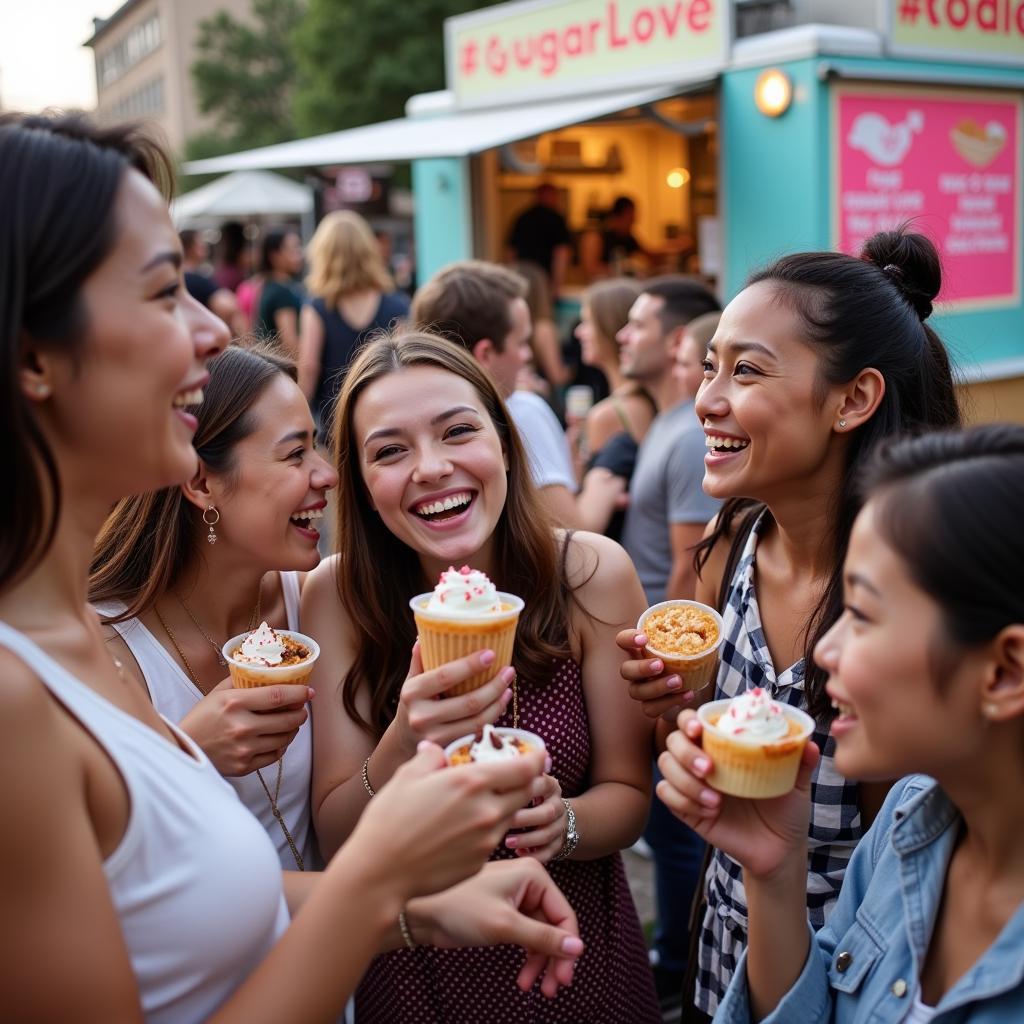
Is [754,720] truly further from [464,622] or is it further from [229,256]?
[229,256]

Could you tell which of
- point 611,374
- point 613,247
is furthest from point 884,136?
point 613,247

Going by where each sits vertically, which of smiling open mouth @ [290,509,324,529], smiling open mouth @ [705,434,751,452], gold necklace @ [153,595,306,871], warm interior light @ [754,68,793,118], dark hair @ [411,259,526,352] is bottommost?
gold necklace @ [153,595,306,871]

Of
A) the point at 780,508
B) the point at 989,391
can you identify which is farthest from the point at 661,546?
the point at 989,391

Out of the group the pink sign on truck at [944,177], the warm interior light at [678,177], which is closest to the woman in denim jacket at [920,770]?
the pink sign on truck at [944,177]

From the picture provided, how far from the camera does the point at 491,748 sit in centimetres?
190

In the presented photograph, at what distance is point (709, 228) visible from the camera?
851 cm

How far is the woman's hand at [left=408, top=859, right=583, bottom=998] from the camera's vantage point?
1769mm

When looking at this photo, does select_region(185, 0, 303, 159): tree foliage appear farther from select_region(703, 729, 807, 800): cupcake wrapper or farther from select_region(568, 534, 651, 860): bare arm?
select_region(703, 729, 807, 800): cupcake wrapper

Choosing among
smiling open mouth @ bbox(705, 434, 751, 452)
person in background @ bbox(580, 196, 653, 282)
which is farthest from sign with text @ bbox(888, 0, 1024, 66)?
smiling open mouth @ bbox(705, 434, 751, 452)

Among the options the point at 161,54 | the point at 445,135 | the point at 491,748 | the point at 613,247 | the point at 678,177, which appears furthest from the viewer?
the point at 161,54

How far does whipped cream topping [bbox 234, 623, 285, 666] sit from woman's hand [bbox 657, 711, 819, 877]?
3.26ft

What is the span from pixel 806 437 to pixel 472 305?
9.41ft

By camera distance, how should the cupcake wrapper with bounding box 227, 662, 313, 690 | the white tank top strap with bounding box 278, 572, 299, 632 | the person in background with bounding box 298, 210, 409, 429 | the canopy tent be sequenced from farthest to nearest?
the canopy tent, the person in background with bounding box 298, 210, 409, 429, the white tank top strap with bounding box 278, 572, 299, 632, the cupcake wrapper with bounding box 227, 662, 313, 690

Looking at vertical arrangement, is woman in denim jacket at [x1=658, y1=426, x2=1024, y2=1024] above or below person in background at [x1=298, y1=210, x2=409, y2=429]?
below
